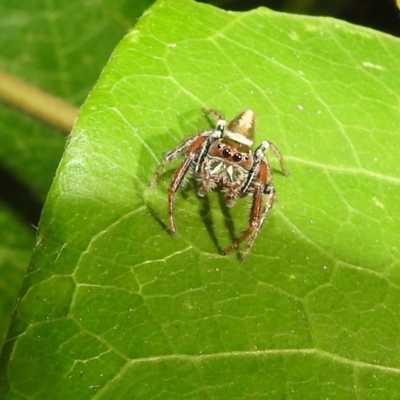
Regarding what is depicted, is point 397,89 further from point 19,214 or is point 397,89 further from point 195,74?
point 19,214

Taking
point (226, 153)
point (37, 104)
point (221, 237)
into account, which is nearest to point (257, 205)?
point (221, 237)

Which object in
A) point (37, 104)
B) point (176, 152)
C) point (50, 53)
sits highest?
point (176, 152)

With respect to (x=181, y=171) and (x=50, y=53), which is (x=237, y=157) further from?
(x=50, y=53)

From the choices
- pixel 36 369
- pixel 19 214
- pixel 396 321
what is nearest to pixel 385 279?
pixel 396 321

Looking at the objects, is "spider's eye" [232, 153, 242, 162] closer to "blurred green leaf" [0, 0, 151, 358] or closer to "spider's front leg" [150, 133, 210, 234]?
"spider's front leg" [150, 133, 210, 234]

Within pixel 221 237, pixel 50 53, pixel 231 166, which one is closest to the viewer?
pixel 221 237

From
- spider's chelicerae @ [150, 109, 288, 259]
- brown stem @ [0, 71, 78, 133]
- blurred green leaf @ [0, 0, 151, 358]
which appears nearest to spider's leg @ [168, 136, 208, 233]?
spider's chelicerae @ [150, 109, 288, 259]

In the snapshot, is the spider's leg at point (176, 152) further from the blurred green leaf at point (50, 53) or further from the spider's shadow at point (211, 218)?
the blurred green leaf at point (50, 53)
